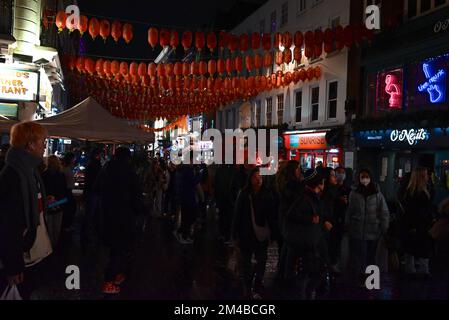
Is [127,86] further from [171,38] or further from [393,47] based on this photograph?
[393,47]

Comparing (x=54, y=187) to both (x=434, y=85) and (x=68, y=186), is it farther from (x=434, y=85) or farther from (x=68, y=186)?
(x=434, y=85)

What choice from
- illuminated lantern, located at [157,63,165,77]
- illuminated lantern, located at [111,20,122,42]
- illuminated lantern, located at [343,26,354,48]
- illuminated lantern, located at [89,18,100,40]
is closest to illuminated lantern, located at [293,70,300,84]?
illuminated lantern, located at [343,26,354,48]

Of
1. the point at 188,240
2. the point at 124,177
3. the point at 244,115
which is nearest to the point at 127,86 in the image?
the point at 244,115

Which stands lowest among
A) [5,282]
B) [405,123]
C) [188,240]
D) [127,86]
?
[188,240]

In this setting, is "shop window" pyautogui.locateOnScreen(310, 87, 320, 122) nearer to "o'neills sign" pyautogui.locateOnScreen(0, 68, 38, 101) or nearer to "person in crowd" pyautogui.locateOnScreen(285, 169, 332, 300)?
"o'neills sign" pyautogui.locateOnScreen(0, 68, 38, 101)

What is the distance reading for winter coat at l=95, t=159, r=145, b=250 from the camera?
621 cm

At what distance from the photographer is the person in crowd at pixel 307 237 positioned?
604 cm

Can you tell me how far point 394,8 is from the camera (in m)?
17.2

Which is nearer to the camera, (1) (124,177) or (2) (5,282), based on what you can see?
(2) (5,282)

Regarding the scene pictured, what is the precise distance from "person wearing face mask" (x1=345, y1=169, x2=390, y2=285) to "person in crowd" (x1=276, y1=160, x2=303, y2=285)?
1.30 meters

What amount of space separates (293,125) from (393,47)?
866 centimetres

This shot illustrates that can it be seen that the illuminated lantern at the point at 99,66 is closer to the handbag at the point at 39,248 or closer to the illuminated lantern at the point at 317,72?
the illuminated lantern at the point at 317,72

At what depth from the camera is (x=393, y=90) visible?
1752cm

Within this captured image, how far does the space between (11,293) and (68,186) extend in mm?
6557
